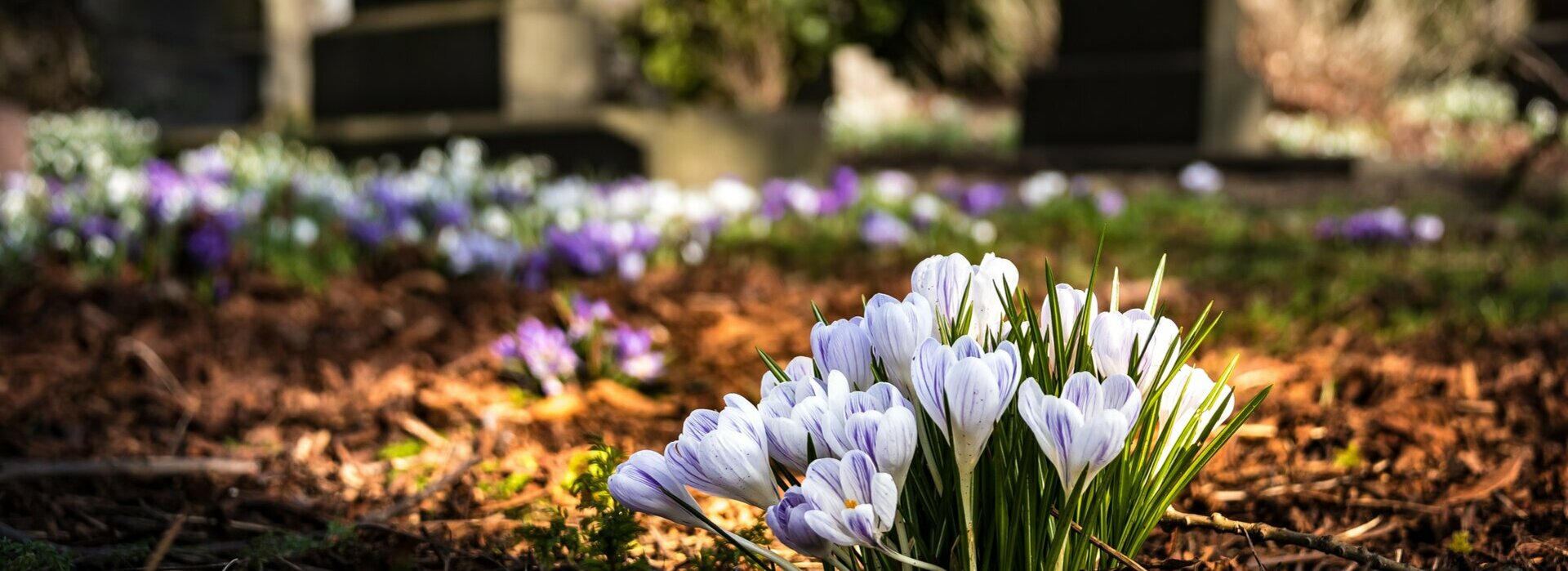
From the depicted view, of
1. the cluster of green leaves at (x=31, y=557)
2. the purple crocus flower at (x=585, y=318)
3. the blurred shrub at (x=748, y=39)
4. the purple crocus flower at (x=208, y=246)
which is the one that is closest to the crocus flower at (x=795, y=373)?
the cluster of green leaves at (x=31, y=557)

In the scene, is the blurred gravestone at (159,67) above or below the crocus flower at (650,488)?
below

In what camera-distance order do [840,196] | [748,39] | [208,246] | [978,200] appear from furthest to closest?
[748,39] → [840,196] → [978,200] → [208,246]

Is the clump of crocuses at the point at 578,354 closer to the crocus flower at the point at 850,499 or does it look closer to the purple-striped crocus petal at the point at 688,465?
the purple-striped crocus petal at the point at 688,465

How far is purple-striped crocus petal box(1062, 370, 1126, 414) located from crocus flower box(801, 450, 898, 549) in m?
0.18

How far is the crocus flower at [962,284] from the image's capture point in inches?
51.0

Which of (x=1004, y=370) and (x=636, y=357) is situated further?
(x=636, y=357)

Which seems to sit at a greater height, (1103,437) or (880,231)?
(1103,437)

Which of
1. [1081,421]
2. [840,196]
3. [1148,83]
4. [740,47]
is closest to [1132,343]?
Answer: [1081,421]

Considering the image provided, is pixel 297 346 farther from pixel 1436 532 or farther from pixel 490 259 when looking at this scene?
pixel 1436 532

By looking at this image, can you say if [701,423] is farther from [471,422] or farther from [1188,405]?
[471,422]

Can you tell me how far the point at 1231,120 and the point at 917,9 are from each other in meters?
7.51

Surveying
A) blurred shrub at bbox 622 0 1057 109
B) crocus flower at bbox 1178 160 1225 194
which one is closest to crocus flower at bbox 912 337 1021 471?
crocus flower at bbox 1178 160 1225 194

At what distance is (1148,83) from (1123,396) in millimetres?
9157

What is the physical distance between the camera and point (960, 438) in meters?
1.12
